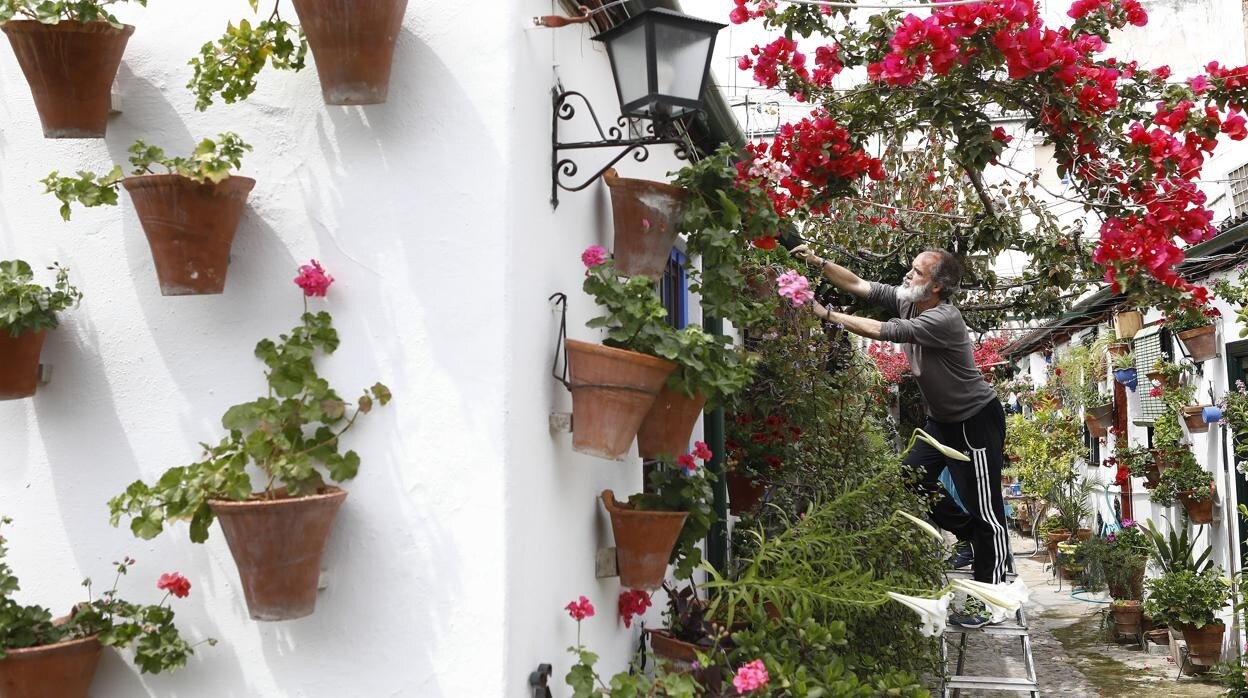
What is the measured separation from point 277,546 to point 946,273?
13.8ft

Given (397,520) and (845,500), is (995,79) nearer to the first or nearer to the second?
(845,500)

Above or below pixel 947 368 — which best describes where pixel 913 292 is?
above

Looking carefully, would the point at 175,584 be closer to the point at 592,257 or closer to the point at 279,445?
the point at 279,445

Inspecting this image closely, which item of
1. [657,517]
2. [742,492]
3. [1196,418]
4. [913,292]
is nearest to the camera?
[657,517]

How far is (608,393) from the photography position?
325 cm

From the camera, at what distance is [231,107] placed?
316 centimetres

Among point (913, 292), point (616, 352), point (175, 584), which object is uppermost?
point (913, 292)

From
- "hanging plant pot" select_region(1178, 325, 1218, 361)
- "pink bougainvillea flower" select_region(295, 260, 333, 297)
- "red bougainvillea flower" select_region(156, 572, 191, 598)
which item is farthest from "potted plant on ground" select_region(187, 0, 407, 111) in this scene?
"hanging plant pot" select_region(1178, 325, 1218, 361)

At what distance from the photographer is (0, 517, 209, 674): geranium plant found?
9.75 ft

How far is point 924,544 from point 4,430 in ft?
14.2

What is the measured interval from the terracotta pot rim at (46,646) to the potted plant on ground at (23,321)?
0.72m

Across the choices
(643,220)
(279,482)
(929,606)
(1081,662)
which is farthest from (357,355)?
(1081,662)

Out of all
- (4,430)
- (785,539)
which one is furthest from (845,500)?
(4,430)

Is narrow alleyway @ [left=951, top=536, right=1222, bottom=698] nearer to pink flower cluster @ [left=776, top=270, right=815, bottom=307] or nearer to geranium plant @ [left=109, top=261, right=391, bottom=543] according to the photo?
pink flower cluster @ [left=776, top=270, right=815, bottom=307]
